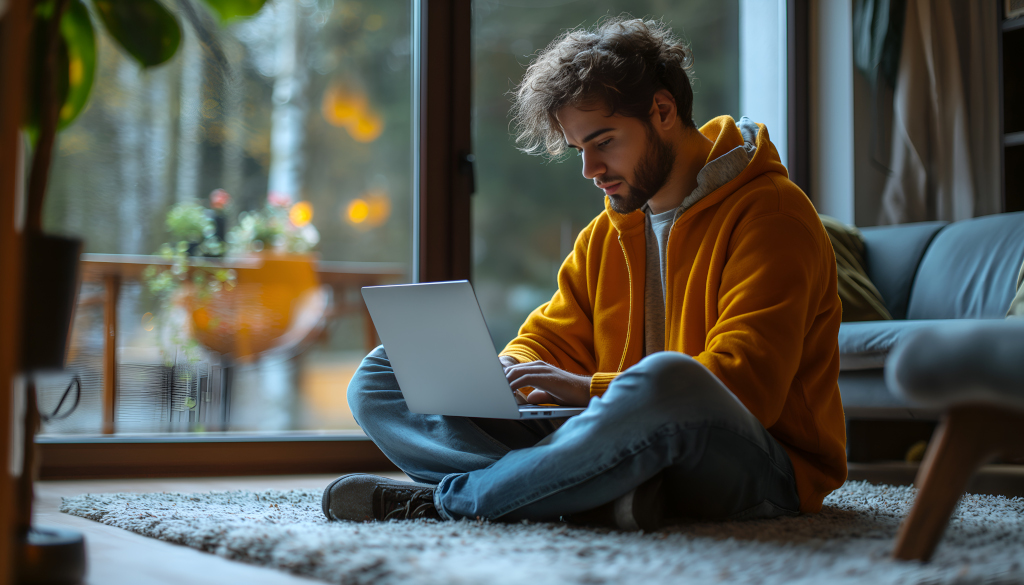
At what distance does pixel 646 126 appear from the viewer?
1.41 m

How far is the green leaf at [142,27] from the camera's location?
3.25 ft

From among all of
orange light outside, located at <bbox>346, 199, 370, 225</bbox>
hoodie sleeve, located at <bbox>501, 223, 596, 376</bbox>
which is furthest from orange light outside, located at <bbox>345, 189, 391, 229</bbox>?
hoodie sleeve, located at <bbox>501, 223, 596, 376</bbox>

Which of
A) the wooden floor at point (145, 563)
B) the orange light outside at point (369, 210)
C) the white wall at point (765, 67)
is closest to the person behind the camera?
the wooden floor at point (145, 563)

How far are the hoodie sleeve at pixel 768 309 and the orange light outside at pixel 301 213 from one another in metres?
1.75

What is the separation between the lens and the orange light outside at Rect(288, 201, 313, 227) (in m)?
2.69

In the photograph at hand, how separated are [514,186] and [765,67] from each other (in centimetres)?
114

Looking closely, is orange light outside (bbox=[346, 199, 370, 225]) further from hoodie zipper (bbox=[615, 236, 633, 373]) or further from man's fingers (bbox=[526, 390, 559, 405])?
man's fingers (bbox=[526, 390, 559, 405])

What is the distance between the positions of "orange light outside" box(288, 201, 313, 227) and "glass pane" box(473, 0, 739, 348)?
1.90 ft

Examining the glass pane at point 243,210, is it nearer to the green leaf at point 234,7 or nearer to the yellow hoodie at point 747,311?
the yellow hoodie at point 747,311

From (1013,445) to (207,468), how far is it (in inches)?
75.7


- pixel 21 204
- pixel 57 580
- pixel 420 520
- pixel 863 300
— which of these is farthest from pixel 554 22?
pixel 57 580

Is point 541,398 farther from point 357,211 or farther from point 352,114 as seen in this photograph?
point 352,114

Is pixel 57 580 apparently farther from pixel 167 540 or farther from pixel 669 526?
pixel 669 526

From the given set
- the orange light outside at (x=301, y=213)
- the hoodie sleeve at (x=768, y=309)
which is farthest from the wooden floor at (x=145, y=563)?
the orange light outside at (x=301, y=213)
